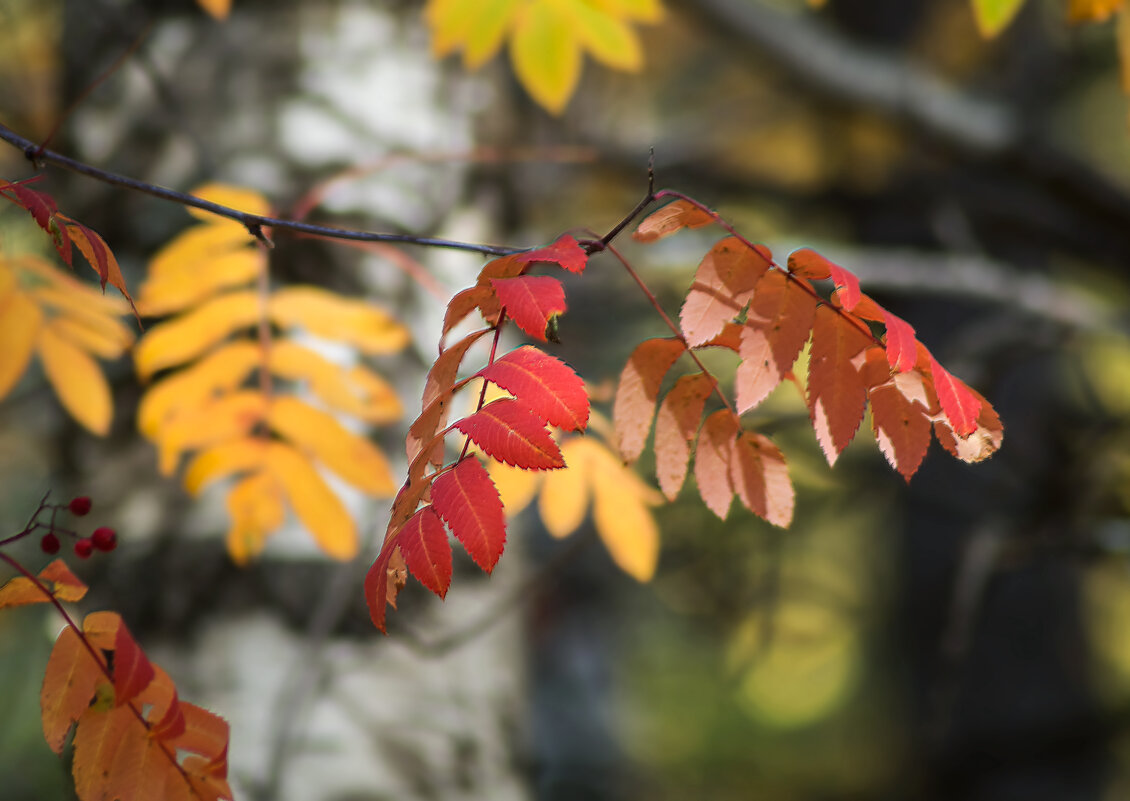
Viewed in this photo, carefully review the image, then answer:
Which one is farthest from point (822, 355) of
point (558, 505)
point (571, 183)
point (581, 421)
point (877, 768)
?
point (877, 768)

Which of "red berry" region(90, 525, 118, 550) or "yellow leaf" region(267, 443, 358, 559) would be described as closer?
"red berry" region(90, 525, 118, 550)

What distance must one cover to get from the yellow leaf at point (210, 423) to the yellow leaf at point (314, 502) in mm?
43

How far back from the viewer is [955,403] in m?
0.40

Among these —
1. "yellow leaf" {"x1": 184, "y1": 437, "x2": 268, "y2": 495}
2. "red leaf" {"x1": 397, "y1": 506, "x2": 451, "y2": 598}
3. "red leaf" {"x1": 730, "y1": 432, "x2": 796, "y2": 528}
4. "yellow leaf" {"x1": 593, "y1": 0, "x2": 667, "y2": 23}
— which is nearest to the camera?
"red leaf" {"x1": 397, "y1": 506, "x2": 451, "y2": 598}

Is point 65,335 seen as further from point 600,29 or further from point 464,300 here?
point 600,29

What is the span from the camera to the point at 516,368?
0.40 m

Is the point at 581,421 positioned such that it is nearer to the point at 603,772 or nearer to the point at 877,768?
the point at 603,772

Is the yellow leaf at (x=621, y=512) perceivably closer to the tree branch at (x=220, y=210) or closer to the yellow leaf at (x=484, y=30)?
the tree branch at (x=220, y=210)

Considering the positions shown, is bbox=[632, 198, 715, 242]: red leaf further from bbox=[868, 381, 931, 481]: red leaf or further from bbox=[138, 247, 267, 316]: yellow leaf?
bbox=[138, 247, 267, 316]: yellow leaf

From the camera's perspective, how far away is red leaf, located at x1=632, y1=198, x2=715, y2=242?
44 cm

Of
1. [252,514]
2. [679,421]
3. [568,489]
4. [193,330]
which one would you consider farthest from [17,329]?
[679,421]

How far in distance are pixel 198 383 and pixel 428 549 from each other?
1.78 ft

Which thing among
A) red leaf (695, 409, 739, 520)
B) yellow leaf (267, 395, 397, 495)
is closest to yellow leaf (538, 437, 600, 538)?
yellow leaf (267, 395, 397, 495)

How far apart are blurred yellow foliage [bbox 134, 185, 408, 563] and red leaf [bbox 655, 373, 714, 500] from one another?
0.38 meters
